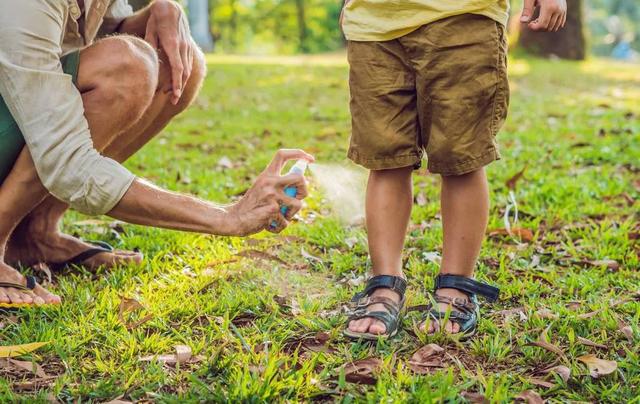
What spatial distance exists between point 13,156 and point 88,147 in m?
0.42

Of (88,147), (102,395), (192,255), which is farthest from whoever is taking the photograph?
(192,255)

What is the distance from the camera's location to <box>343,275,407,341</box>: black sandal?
1988 mm

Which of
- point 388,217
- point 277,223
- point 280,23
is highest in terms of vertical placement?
point 277,223

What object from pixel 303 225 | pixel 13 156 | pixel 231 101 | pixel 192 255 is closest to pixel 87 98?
pixel 13 156

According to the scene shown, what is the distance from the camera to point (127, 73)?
2.20 m

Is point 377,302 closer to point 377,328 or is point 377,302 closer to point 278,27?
point 377,328

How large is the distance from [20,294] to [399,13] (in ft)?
4.26

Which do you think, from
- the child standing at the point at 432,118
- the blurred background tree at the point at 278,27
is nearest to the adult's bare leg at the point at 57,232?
the child standing at the point at 432,118

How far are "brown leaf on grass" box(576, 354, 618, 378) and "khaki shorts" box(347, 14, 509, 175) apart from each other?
0.59 meters

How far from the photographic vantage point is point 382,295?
214cm

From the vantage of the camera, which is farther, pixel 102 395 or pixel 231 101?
pixel 231 101

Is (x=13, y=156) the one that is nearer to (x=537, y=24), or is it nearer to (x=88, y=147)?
(x=88, y=147)

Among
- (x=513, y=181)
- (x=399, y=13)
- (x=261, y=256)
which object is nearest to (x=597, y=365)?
(x=399, y=13)

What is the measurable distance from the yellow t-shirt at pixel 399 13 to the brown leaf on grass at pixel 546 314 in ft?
2.63
